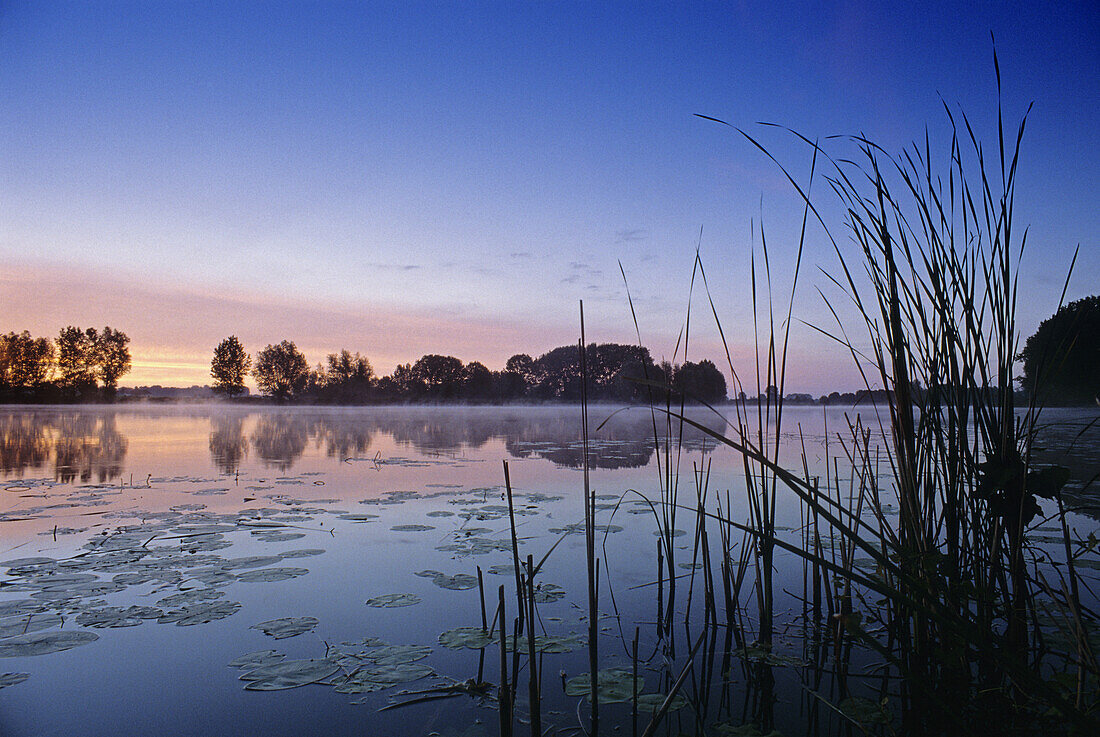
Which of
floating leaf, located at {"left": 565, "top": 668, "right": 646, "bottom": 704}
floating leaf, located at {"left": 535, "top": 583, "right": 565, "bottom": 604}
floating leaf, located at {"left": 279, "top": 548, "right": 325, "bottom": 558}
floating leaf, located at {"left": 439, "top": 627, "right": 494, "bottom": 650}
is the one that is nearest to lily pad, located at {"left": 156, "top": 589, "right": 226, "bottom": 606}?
floating leaf, located at {"left": 279, "top": 548, "right": 325, "bottom": 558}

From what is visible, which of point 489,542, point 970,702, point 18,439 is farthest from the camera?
point 18,439

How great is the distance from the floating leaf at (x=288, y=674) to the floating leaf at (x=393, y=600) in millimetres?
554

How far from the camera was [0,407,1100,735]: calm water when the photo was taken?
1775 millimetres

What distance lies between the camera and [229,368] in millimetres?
44281

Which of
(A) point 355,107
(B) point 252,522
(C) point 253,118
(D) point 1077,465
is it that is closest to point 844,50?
(B) point 252,522

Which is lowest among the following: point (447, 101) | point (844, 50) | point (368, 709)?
point (368, 709)

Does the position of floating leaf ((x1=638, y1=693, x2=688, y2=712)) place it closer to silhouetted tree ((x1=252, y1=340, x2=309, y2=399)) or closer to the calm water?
the calm water

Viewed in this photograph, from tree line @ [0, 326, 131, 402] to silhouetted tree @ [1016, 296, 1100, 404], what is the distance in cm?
3580

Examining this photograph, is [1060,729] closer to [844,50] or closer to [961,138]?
[961,138]

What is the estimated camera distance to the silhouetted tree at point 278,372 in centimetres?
4775

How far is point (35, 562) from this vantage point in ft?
10.1

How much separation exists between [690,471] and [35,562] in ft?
17.9

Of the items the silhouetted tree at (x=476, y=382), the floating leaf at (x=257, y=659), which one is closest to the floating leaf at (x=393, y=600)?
the floating leaf at (x=257, y=659)

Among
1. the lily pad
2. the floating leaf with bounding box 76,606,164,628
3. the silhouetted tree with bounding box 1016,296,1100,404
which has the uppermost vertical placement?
the silhouetted tree with bounding box 1016,296,1100,404
